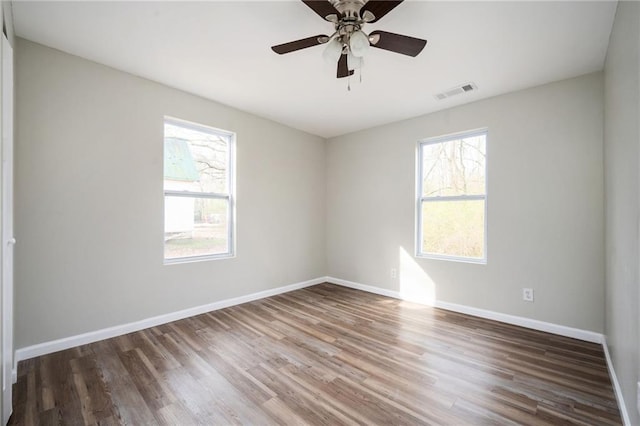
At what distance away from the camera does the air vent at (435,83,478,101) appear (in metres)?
3.01

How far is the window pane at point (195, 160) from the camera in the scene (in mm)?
3264

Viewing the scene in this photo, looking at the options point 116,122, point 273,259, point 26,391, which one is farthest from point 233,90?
point 26,391

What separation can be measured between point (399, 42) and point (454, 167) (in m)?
2.20

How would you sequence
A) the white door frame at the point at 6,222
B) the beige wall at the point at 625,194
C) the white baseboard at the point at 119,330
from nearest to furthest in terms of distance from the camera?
the beige wall at the point at 625,194 < the white door frame at the point at 6,222 < the white baseboard at the point at 119,330

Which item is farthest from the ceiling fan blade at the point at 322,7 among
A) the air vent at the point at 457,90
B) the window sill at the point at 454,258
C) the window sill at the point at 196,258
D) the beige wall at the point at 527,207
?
the window sill at the point at 454,258

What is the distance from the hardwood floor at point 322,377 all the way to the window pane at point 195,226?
0.85 m

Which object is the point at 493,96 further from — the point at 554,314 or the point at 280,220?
the point at 280,220

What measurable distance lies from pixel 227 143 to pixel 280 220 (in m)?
1.36

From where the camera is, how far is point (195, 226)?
3469 mm

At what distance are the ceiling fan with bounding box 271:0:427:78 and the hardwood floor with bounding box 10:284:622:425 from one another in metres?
2.34

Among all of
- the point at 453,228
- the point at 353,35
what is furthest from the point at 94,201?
the point at 453,228

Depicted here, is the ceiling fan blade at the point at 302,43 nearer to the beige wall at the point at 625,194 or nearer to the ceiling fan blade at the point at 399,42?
the ceiling fan blade at the point at 399,42

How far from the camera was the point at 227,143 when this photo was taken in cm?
380

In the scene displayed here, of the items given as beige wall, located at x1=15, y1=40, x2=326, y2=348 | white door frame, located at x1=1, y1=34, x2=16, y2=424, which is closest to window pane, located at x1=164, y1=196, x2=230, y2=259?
beige wall, located at x1=15, y1=40, x2=326, y2=348
